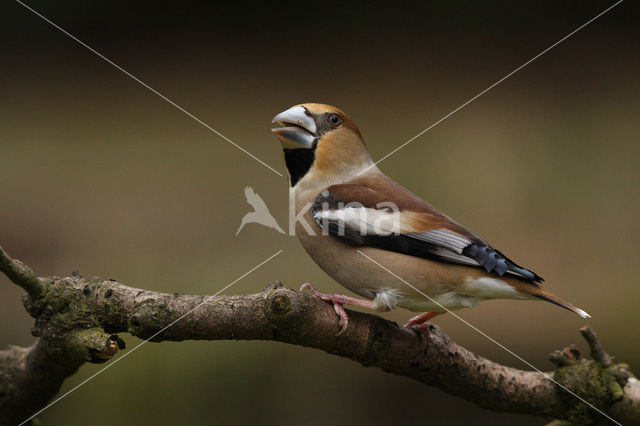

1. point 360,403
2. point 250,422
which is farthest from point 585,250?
Result: point 250,422

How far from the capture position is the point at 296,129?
1841 millimetres

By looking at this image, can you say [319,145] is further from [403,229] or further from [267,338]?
[267,338]

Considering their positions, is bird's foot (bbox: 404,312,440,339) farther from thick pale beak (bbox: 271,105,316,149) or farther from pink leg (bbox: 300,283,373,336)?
thick pale beak (bbox: 271,105,316,149)

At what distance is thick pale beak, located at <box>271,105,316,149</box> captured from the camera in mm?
1810

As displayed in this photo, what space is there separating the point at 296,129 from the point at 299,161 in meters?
0.12

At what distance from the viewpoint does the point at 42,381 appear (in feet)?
5.06

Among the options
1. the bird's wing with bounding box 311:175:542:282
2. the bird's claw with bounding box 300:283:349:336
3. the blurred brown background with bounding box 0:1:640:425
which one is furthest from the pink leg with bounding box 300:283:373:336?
the blurred brown background with bounding box 0:1:640:425

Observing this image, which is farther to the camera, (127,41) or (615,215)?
(127,41)

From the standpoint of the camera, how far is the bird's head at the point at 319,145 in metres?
1.87

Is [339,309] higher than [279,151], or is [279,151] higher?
[279,151]

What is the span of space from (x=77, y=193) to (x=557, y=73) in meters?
2.65

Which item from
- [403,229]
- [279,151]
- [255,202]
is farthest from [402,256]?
[279,151]

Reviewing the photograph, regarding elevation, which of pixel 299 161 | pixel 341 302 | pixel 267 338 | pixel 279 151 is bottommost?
pixel 267 338

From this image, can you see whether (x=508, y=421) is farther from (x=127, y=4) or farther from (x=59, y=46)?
(x=59, y=46)
